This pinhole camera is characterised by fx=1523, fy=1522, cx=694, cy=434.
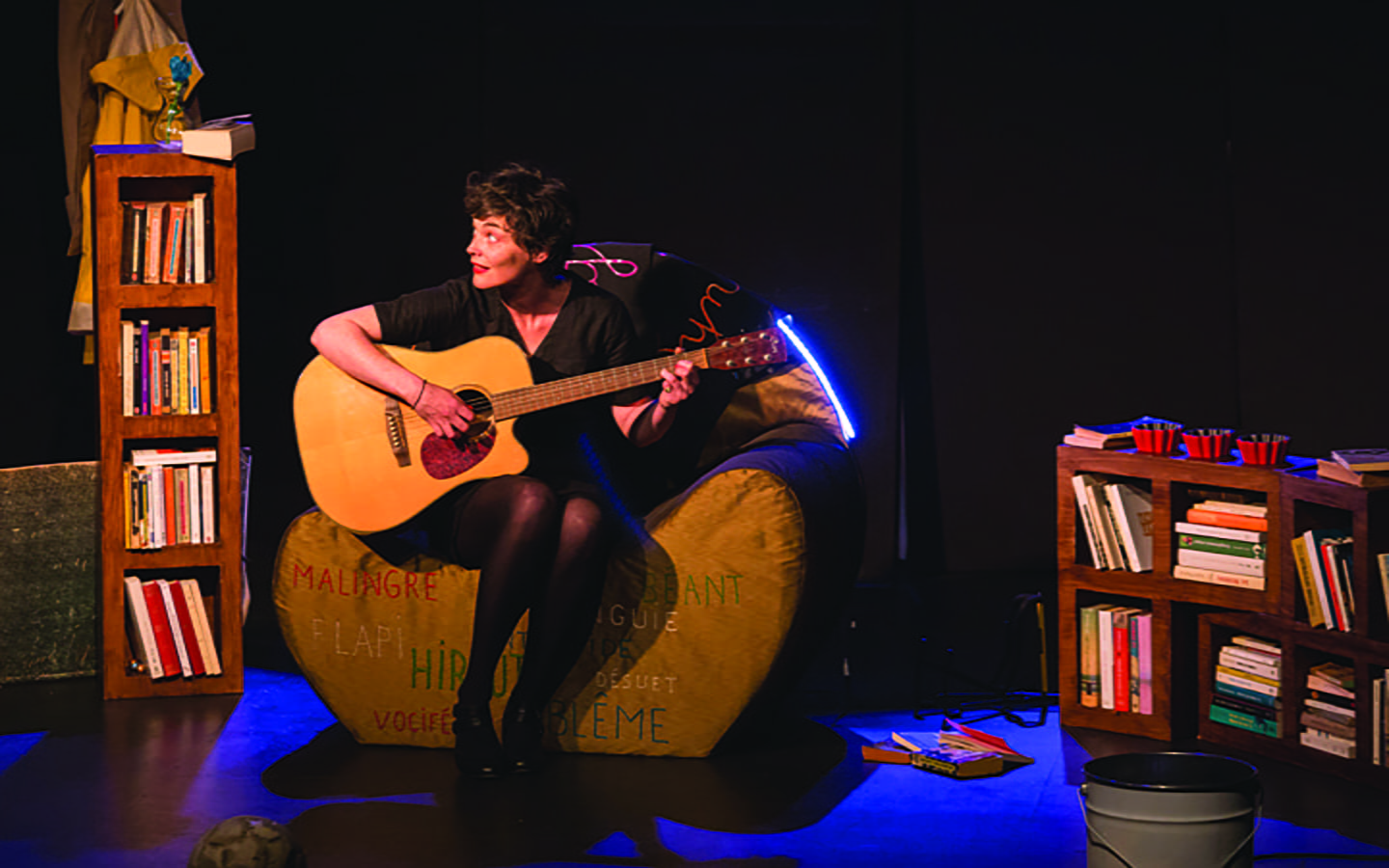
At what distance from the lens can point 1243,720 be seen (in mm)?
3457

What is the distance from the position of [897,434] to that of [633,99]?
5.08 ft

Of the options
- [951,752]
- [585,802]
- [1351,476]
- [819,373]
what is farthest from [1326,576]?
[585,802]

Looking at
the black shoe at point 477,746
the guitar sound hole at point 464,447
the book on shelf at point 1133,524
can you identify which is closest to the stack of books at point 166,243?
the guitar sound hole at point 464,447

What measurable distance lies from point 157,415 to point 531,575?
139 centimetres

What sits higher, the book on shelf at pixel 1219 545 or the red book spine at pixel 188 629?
the book on shelf at pixel 1219 545

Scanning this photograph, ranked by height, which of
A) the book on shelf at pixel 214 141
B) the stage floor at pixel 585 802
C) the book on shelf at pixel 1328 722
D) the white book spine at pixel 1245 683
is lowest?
the stage floor at pixel 585 802

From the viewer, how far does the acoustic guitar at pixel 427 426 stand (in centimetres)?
335

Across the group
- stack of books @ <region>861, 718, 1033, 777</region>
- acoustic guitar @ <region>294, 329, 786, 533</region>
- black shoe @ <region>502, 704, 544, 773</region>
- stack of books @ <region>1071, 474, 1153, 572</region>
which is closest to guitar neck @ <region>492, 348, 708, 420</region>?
acoustic guitar @ <region>294, 329, 786, 533</region>

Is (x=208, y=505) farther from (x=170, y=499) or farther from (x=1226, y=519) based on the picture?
(x=1226, y=519)

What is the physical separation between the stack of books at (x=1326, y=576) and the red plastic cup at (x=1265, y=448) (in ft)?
0.63

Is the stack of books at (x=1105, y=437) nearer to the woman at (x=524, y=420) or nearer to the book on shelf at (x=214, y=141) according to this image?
the woman at (x=524, y=420)

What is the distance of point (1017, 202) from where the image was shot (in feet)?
18.4

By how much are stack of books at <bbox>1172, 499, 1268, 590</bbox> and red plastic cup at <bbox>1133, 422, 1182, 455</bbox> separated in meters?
0.15

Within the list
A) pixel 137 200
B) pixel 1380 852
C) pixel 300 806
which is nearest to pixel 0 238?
pixel 137 200
